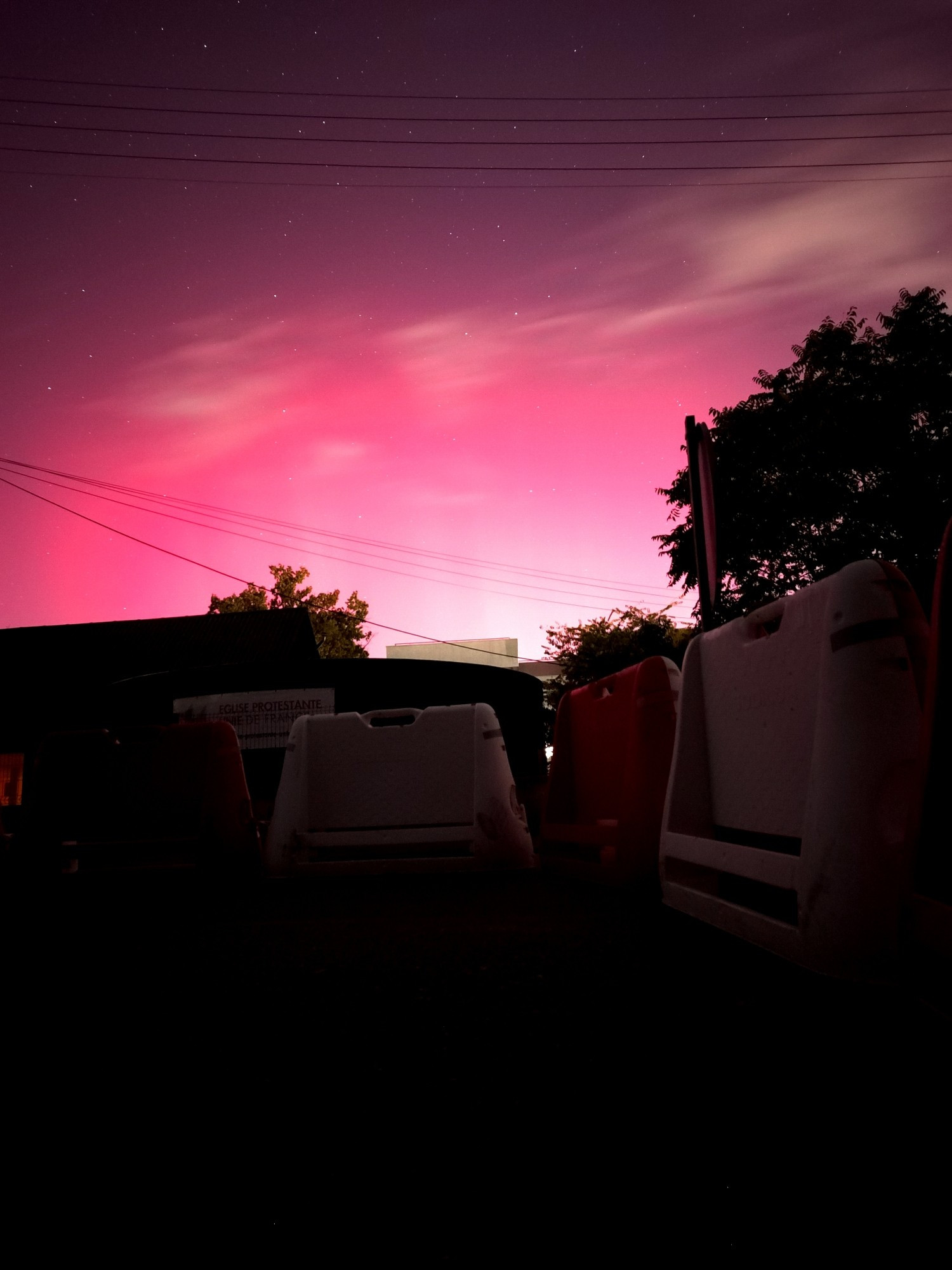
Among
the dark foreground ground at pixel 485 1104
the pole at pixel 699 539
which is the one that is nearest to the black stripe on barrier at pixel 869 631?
the dark foreground ground at pixel 485 1104

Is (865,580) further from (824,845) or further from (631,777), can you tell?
(631,777)

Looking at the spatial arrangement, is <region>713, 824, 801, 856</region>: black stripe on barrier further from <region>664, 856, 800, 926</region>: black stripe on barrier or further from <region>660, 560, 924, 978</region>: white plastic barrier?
<region>664, 856, 800, 926</region>: black stripe on barrier

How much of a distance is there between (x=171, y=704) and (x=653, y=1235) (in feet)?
20.3

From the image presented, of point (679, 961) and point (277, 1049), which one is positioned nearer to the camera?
point (277, 1049)

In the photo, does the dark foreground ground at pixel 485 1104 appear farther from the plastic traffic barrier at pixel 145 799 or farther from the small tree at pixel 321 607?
the small tree at pixel 321 607

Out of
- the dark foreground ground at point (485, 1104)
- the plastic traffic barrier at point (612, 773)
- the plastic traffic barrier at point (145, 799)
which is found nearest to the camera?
the dark foreground ground at point (485, 1104)

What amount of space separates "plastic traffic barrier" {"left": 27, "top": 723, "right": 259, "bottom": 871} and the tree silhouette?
71.3ft

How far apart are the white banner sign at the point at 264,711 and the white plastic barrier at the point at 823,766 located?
3950mm

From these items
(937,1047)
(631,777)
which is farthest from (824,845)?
(631,777)

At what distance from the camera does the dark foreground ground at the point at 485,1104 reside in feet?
3.68

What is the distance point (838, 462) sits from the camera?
2650 centimetres

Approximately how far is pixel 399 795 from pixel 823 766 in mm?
3620

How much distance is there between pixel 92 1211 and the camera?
1205mm

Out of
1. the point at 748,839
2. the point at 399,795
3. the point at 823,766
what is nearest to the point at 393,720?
the point at 399,795
